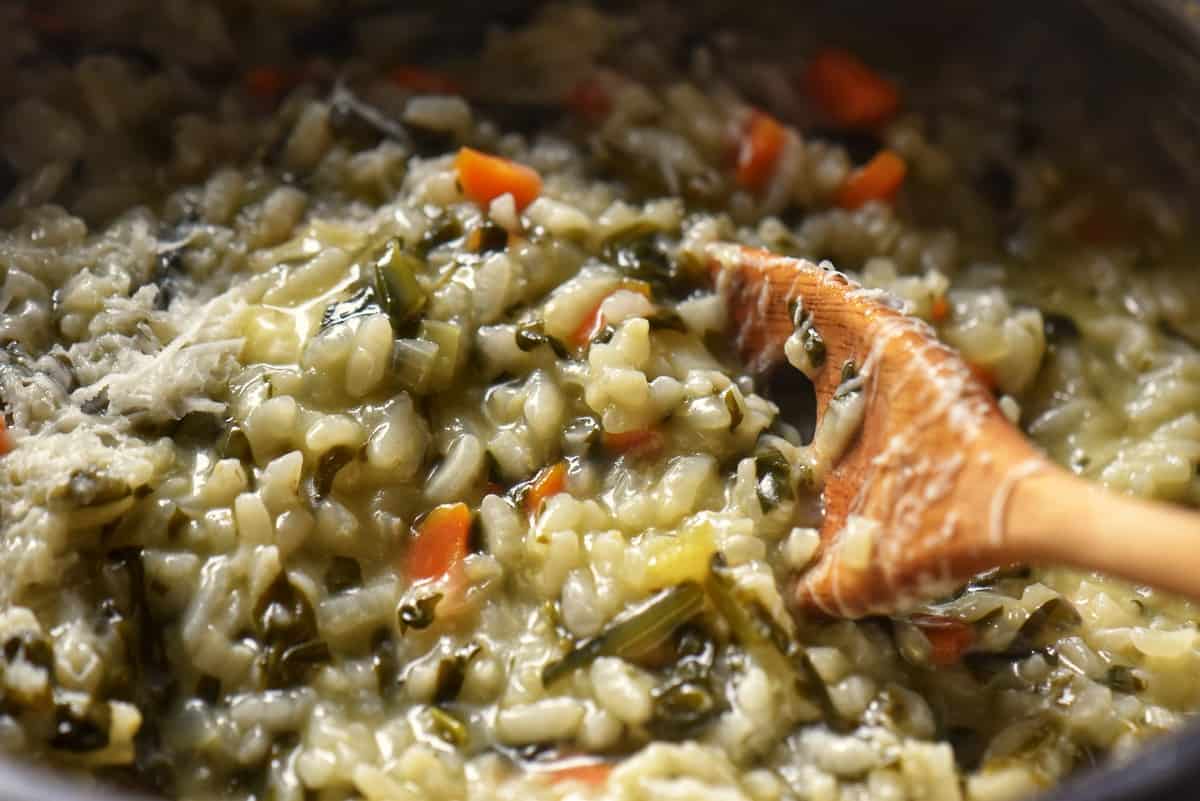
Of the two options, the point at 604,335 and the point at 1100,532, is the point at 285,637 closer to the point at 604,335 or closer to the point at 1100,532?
the point at 604,335

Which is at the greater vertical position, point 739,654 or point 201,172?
point 201,172

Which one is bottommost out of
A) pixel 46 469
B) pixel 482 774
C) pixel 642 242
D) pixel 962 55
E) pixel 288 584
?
pixel 482 774

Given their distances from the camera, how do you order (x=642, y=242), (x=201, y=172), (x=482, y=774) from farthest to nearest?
(x=201, y=172) < (x=642, y=242) < (x=482, y=774)

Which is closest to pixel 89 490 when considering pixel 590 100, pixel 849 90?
pixel 590 100

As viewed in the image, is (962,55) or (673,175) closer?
(673,175)

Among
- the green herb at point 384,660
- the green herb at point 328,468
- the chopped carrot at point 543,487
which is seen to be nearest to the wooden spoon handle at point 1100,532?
the chopped carrot at point 543,487

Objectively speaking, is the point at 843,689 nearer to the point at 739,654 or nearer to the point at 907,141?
the point at 739,654

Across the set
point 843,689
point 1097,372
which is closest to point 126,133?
point 843,689

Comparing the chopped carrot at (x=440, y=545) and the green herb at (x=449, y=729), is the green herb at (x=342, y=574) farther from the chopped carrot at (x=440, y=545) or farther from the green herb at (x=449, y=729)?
the green herb at (x=449, y=729)
